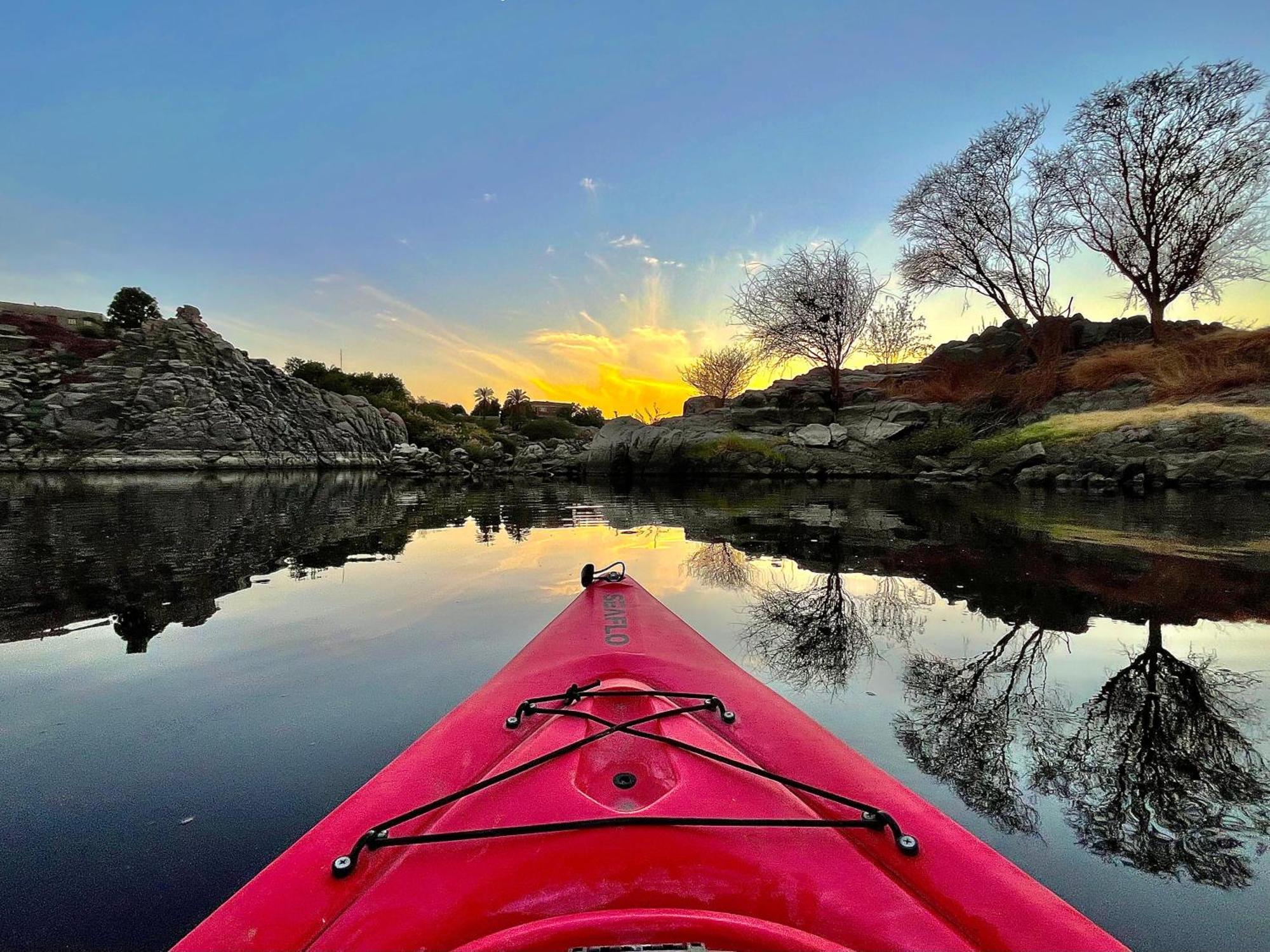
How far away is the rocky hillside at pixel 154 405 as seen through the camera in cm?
2942

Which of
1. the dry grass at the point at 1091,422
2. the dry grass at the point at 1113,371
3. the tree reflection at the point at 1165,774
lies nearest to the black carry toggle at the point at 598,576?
the tree reflection at the point at 1165,774

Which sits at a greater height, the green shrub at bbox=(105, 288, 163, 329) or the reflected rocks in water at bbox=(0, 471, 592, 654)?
the green shrub at bbox=(105, 288, 163, 329)

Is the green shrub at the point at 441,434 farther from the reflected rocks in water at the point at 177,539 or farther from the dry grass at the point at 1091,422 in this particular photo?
the dry grass at the point at 1091,422

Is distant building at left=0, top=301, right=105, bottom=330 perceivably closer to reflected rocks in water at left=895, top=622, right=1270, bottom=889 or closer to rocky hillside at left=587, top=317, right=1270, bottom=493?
rocky hillside at left=587, top=317, right=1270, bottom=493

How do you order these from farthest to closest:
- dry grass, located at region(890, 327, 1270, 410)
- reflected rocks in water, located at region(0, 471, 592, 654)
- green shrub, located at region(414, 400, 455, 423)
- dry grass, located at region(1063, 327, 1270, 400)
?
green shrub, located at region(414, 400, 455, 423) → dry grass, located at region(890, 327, 1270, 410) → dry grass, located at region(1063, 327, 1270, 400) → reflected rocks in water, located at region(0, 471, 592, 654)

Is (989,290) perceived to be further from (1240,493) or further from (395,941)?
(395,941)

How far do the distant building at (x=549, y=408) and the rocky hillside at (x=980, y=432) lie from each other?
3785 cm

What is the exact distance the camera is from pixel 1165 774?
235cm

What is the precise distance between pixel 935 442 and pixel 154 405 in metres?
40.0

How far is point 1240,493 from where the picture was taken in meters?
13.3

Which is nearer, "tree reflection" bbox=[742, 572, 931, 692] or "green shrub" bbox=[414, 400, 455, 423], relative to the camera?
"tree reflection" bbox=[742, 572, 931, 692]

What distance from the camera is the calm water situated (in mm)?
1862

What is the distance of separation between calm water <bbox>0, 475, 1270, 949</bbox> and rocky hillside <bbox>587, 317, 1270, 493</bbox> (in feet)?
26.4

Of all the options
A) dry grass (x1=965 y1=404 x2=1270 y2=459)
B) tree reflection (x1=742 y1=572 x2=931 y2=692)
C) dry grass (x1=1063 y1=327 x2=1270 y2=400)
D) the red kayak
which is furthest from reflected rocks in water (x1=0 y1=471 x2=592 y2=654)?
dry grass (x1=1063 y1=327 x2=1270 y2=400)
